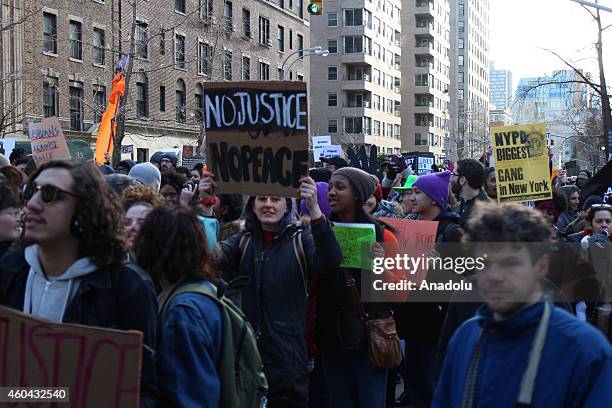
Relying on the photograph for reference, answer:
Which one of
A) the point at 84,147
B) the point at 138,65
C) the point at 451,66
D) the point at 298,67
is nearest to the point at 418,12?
the point at 451,66

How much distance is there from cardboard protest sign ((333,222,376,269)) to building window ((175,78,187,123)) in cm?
3797

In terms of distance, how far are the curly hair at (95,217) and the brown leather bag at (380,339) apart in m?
2.22

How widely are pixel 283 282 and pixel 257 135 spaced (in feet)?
3.22

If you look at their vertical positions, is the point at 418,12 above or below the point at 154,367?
above

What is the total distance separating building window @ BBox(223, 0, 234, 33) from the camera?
44156 millimetres

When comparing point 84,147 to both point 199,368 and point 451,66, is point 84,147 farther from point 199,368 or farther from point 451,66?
point 451,66

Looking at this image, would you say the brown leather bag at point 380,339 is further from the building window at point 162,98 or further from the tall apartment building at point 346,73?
the tall apartment building at point 346,73

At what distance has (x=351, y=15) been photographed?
72.8 meters

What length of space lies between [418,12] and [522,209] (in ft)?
300

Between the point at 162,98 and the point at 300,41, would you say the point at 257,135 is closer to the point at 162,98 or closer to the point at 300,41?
the point at 162,98

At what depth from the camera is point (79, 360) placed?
103 inches

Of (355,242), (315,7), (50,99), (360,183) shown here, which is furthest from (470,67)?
(355,242)

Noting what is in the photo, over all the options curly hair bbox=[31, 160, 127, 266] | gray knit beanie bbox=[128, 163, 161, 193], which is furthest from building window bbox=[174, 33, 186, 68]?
curly hair bbox=[31, 160, 127, 266]

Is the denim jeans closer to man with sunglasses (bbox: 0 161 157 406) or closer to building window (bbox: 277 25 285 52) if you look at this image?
man with sunglasses (bbox: 0 161 157 406)
